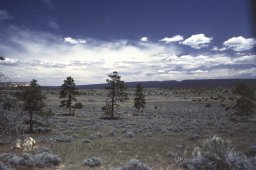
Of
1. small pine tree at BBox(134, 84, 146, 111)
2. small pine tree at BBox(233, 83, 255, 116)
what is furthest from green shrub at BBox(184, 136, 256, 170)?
small pine tree at BBox(134, 84, 146, 111)

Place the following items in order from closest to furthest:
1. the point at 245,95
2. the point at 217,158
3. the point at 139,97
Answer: the point at 217,158 → the point at 245,95 → the point at 139,97

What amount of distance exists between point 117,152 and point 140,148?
2.22m

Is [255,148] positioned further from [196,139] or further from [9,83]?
[9,83]

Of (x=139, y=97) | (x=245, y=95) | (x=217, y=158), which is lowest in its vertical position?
(x=217, y=158)

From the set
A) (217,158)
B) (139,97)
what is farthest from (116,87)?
(217,158)

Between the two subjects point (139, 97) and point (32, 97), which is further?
point (139, 97)

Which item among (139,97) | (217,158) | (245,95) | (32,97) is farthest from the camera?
(139,97)

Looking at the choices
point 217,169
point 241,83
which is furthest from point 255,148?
point 241,83

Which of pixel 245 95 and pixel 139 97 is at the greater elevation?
pixel 245 95

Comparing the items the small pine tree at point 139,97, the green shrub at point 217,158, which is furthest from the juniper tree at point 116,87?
the green shrub at point 217,158

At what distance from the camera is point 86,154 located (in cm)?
1593

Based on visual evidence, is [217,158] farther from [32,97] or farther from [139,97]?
[139,97]

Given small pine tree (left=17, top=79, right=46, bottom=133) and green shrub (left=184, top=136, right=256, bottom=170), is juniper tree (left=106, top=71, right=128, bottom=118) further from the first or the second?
green shrub (left=184, top=136, right=256, bottom=170)

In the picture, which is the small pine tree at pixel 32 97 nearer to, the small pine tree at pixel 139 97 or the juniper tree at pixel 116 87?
the juniper tree at pixel 116 87
